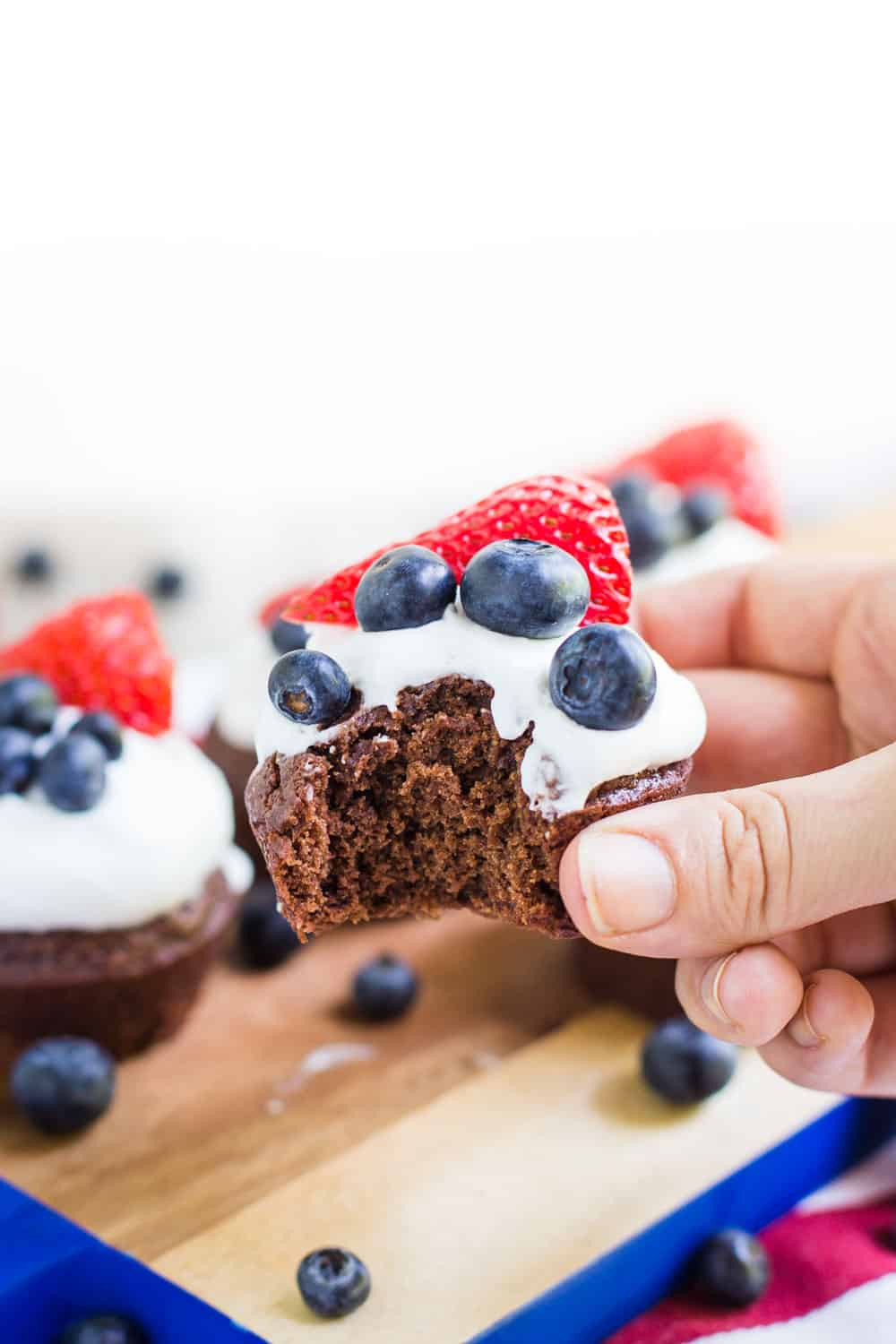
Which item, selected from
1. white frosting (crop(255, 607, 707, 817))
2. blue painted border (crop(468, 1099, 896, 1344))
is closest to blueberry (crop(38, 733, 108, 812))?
white frosting (crop(255, 607, 707, 817))

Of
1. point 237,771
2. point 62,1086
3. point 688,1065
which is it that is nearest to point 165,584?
point 237,771

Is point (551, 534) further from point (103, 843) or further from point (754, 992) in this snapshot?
point (103, 843)

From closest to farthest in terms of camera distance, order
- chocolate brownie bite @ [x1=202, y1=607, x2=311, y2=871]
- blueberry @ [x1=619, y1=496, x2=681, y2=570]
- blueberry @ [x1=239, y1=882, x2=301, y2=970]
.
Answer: blueberry @ [x1=239, y1=882, x2=301, y2=970] < chocolate brownie bite @ [x1=202, y1=607, x2=311, y2=871] < blueberry @ [x1=619, y1=496, x2=681, y2=570]

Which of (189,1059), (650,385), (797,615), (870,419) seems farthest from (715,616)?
(870,419)

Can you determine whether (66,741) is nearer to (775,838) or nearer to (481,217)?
(775,838)

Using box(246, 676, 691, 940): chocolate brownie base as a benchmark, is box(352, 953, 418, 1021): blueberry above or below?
below

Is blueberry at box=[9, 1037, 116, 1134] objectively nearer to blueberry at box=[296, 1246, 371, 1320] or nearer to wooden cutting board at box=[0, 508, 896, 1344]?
wooden cutting board at box=[0, 508, 896, 1344]
